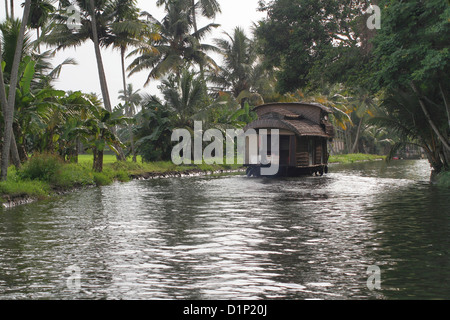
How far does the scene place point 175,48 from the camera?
40062mm

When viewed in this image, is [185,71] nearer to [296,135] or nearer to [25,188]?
[296,135]

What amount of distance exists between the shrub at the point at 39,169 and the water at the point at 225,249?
301 cm

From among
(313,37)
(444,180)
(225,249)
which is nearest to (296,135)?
(313,37)

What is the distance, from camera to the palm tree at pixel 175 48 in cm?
3900

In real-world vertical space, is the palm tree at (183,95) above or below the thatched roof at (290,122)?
above

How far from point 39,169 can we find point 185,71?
16810mm

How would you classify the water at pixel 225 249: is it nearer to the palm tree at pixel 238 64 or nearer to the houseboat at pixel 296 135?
the houseboat at pixel 296 135

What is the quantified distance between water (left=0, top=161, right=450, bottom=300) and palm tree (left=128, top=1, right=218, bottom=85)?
79.5 feet

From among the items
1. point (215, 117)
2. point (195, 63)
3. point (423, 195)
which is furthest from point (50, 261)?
point (195, 63)

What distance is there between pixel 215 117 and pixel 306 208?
22.6 metres

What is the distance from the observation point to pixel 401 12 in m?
18.2

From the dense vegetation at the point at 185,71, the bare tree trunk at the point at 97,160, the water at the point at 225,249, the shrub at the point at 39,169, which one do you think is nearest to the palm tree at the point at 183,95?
the dense vegetation at the point at 185,71

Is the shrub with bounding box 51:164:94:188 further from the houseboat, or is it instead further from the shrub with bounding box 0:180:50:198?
the houseboat
